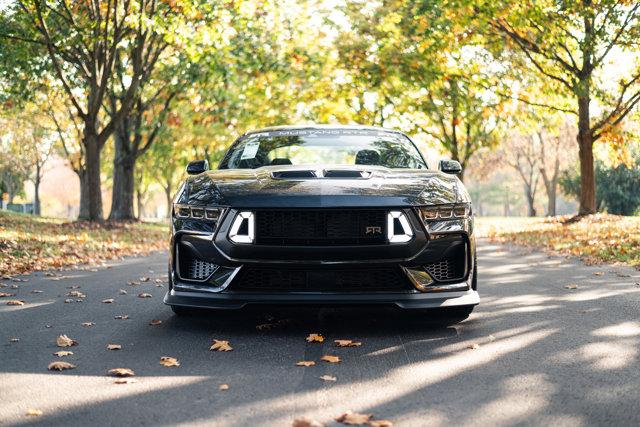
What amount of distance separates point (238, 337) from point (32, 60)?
60.6ft

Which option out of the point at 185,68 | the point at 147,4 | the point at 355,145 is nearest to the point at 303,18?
the point at 185,68

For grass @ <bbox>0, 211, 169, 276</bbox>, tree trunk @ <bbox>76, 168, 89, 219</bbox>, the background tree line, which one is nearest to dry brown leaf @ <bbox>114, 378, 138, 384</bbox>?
grass @ <bbox>0, 211, 169, 276</bbox>

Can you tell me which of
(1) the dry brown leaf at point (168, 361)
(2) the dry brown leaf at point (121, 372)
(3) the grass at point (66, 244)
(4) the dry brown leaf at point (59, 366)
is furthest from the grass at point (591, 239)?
(4) the dry brown leaf at point (59, 366)

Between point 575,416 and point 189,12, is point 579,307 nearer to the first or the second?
point 575,416

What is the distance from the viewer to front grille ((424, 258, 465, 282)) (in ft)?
18.0

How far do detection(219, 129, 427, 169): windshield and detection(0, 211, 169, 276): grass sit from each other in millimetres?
5013

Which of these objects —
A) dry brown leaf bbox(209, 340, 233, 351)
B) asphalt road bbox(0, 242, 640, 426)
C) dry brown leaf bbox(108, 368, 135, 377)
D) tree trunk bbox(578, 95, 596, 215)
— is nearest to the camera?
asphalt road bbox(0, 242, 640, 426)

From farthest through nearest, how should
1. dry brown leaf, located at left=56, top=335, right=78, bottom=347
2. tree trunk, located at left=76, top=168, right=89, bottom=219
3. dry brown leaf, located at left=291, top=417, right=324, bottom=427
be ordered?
tree trunk, located at left=76, top=168, right=89, bottom=219
dry brown leaf, located at left=56, top=335, right=78, bottom=347
dry brown leaf, located at left=291, top=417, right=324, bottom=427

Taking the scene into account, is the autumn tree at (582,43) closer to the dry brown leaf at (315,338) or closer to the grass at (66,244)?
the grass at (66,244)

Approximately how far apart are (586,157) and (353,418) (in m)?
21.5

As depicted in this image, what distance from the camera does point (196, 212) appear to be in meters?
5.59

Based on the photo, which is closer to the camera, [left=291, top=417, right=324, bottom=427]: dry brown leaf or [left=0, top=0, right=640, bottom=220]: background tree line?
[left=291, top=417, right=324, bottom=427]: dry brown leaf

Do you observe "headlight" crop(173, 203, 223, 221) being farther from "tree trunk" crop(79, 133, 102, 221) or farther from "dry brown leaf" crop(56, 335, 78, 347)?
"tree trunk" crop(79, 133, 102, 221)

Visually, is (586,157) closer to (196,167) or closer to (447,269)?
(196,167)
